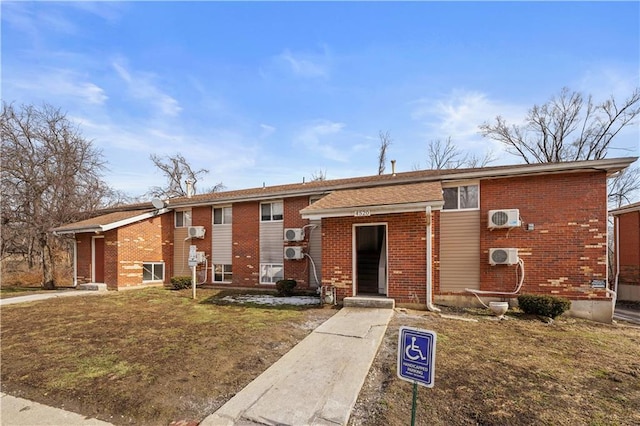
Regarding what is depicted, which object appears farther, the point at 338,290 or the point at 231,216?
the point at 231,216

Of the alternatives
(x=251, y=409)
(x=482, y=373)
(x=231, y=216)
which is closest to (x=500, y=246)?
(x=482, y=373)

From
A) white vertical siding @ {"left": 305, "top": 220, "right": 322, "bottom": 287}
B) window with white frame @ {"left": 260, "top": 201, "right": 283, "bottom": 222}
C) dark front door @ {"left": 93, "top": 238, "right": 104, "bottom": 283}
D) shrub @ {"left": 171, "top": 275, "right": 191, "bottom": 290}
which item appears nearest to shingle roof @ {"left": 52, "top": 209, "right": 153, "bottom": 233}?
dark front door @ {"left": 93, "top": 238, "right": 104, "bottom": 283}

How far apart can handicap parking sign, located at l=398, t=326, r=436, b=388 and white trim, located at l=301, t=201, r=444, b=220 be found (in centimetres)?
587

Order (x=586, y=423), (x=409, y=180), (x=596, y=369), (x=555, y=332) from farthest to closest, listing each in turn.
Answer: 1. (x=409, y=180)
2. (x=555, y=332)
3. (x=596, y=369)
4. (x=586, y=423)

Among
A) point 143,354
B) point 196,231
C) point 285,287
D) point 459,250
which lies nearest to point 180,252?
point 196,231

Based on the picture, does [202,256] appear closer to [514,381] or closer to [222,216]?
[222,216]

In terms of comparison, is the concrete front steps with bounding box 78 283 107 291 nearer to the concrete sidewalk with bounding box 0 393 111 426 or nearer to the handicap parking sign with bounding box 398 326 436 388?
the concrete sidewalk with bounding box 0 393 111 426

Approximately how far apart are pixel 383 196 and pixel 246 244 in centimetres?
670

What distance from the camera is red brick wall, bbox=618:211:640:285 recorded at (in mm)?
12664

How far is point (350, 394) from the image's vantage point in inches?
151

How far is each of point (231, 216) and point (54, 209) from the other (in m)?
9.33

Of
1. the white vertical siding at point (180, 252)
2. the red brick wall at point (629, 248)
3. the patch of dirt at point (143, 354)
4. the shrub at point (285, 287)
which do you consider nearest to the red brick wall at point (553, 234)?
the patch of dirt at point (143, 354)

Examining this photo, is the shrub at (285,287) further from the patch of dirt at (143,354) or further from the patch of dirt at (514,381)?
the patch of dirt at (514,381)

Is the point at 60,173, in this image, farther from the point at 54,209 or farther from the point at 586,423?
the point at 586,423
